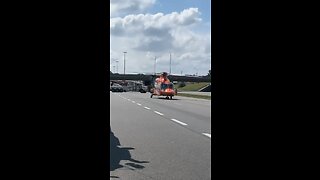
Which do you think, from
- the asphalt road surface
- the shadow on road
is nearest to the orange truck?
the asphalt road surface

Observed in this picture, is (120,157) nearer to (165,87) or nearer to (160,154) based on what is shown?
(160,154)

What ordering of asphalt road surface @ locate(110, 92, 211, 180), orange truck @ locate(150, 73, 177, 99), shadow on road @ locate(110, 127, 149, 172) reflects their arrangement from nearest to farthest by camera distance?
asphalt road surface @ locate(110, 92, 211, 180) < shadow on road @ locate(110, 127, 149, 172) < orange truck @ locate(150, 73, 177, 99)

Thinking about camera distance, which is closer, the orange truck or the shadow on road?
the shadow on road

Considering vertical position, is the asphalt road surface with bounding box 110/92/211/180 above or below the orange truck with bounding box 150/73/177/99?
below

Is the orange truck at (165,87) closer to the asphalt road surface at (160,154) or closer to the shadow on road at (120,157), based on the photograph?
the asphalt road surface at (160,154)

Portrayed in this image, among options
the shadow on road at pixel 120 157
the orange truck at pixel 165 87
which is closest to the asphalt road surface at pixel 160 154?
the shadow on road at pixel 120 157

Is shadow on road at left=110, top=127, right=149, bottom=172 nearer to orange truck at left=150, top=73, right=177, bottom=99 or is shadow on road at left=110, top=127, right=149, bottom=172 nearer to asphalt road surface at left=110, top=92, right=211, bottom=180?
asphalt road surface at left=110, top=92, right=211, bottom=180

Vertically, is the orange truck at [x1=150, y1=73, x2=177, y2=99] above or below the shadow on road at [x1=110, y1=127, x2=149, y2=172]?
above

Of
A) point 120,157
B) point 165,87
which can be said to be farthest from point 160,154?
point 165,87

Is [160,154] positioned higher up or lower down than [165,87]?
lower down

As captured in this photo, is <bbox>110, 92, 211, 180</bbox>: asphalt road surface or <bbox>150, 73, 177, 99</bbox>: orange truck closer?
<bbox>110, 92, 211, 180</bbox>: asphalt road surface

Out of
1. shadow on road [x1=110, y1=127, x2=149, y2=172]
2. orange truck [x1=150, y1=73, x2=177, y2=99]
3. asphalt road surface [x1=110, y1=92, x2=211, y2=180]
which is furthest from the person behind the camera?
orange truck [x1=150, y1=73, x2=177, y2=99]
